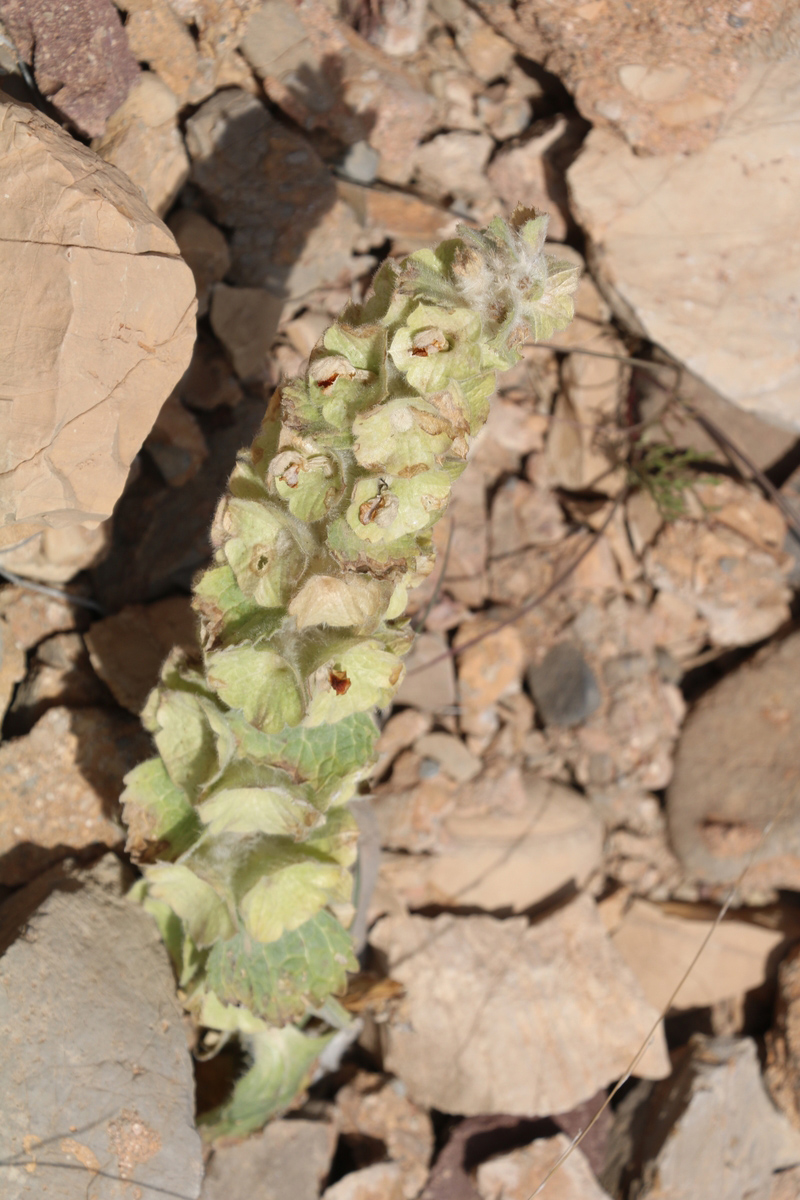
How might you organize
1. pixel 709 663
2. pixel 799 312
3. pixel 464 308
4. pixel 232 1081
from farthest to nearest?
pixel 709 663
pixel 799 312
pixel 232 1081
pixel 464 308

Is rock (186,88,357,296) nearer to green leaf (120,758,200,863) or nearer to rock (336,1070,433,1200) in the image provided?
green leaf (120,758,200,863)

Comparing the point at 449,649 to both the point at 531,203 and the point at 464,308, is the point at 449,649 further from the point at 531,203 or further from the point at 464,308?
the point at 464,308

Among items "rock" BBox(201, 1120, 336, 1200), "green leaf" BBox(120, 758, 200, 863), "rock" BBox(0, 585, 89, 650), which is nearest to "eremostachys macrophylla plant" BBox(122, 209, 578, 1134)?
"green leaf" BBox(120, 758, 200, 863)

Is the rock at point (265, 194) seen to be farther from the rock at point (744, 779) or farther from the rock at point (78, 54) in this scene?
the rock at point (744, 779)

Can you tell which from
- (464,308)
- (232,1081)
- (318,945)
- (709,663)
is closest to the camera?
(464,308)

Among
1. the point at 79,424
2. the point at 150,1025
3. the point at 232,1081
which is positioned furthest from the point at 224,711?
the point at 232,1081

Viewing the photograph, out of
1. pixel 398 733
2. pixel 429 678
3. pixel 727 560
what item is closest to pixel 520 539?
pixel 429 678

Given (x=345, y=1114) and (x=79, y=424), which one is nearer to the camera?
(x=79, y=424)
